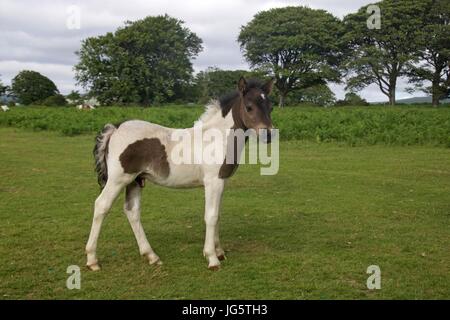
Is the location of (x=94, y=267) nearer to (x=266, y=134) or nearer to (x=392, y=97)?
(x=266, y=134)

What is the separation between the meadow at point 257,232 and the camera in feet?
16.9

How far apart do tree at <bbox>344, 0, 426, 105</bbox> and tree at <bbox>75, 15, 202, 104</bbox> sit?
58.3 feet

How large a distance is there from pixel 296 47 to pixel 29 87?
3729cm

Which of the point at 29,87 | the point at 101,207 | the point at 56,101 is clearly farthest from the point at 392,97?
the point at 29,87

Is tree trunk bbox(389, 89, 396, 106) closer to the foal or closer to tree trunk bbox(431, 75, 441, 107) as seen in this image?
tree trunk bbox(431, 75, 441, 107)

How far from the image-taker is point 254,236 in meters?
7.21

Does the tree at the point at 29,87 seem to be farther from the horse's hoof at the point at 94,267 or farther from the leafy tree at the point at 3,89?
the horse's hoof at the point at 94,267

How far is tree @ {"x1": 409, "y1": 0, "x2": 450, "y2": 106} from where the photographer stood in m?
36.4

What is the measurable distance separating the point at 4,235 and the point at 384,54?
1448 inches

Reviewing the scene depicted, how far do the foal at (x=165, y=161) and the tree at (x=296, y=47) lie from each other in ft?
119

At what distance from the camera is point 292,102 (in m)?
50.0

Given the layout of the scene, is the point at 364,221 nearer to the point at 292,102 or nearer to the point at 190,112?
the point at 190,112

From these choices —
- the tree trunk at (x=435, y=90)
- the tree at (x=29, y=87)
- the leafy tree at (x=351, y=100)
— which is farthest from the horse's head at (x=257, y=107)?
the tree at (x=29, y=87)
